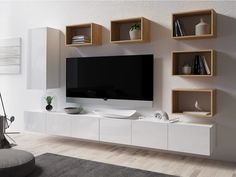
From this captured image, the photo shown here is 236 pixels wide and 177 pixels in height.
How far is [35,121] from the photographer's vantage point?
4430 mm

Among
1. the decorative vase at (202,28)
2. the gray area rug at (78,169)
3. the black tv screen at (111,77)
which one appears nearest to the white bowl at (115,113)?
the black tv screen at (111,77)

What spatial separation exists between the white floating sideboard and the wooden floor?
0.17 metres

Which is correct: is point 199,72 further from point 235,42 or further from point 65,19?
point 65,19

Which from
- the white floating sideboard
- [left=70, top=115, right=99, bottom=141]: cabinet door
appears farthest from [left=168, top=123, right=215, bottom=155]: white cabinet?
[left=70, top=115, right=99, bottom=141]: cabinet door

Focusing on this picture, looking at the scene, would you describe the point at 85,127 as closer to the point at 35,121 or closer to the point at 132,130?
A: the point at 132,130

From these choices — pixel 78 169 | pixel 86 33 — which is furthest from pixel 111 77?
pixel 78 169

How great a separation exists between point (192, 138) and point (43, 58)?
2583 millimetres

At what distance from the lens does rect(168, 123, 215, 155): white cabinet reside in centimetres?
323

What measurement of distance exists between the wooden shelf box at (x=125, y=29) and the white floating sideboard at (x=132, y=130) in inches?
43.6

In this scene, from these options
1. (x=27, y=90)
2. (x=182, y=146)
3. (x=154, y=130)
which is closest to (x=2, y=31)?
(x=27, y=90)

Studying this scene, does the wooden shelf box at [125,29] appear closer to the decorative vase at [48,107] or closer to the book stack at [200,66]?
the book stack at [200,66]

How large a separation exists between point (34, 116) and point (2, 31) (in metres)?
1.94

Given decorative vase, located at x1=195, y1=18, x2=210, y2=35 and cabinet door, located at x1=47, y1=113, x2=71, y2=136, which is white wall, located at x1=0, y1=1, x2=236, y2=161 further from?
cabinet door, located at x1=47, y1=113, x2=71, y2=136

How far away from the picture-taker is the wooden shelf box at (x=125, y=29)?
3.75 m
